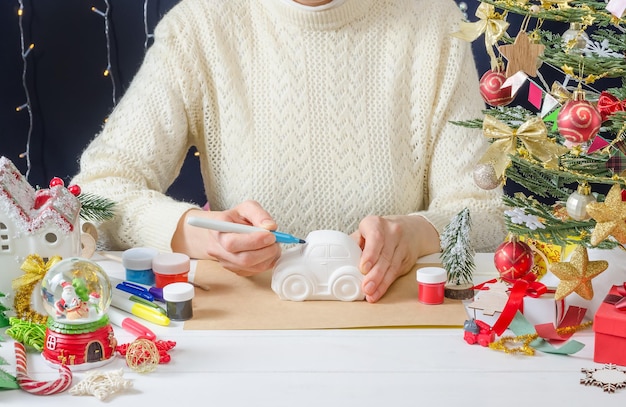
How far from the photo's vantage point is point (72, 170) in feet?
7.17

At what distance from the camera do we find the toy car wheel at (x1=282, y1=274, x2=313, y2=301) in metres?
1.14

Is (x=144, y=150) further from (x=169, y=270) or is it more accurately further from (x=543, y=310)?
(x=543, y=310)

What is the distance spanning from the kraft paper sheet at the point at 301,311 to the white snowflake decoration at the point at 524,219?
166 mm

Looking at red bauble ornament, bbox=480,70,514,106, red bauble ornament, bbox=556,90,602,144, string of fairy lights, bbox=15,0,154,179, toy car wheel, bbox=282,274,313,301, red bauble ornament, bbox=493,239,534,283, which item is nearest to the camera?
red bauble ornament, bbox=556,90,602,144

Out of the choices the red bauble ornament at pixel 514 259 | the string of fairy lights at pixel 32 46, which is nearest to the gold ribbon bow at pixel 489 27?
the red bauble ornament at pixel 514 259

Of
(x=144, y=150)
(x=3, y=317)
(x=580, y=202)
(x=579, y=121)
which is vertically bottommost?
(x=3, y=317)

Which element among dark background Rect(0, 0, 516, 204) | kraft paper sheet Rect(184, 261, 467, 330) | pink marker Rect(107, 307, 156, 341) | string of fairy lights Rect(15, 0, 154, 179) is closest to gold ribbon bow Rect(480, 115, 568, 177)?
kraft paper sheet Rect(184, 261, 467, 330)

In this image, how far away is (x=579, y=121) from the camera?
82 cm

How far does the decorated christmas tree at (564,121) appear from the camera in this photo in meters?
0.87

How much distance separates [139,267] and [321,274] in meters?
0.27

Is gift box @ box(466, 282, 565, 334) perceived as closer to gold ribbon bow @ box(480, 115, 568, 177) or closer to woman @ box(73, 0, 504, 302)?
gold ribbon bow @ box(480, 115, 568, 177)

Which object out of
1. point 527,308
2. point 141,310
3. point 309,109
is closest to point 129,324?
point 141,310

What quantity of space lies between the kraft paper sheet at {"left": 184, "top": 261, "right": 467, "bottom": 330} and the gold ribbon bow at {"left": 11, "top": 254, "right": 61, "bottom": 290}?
20 cm

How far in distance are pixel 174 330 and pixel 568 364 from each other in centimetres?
49
